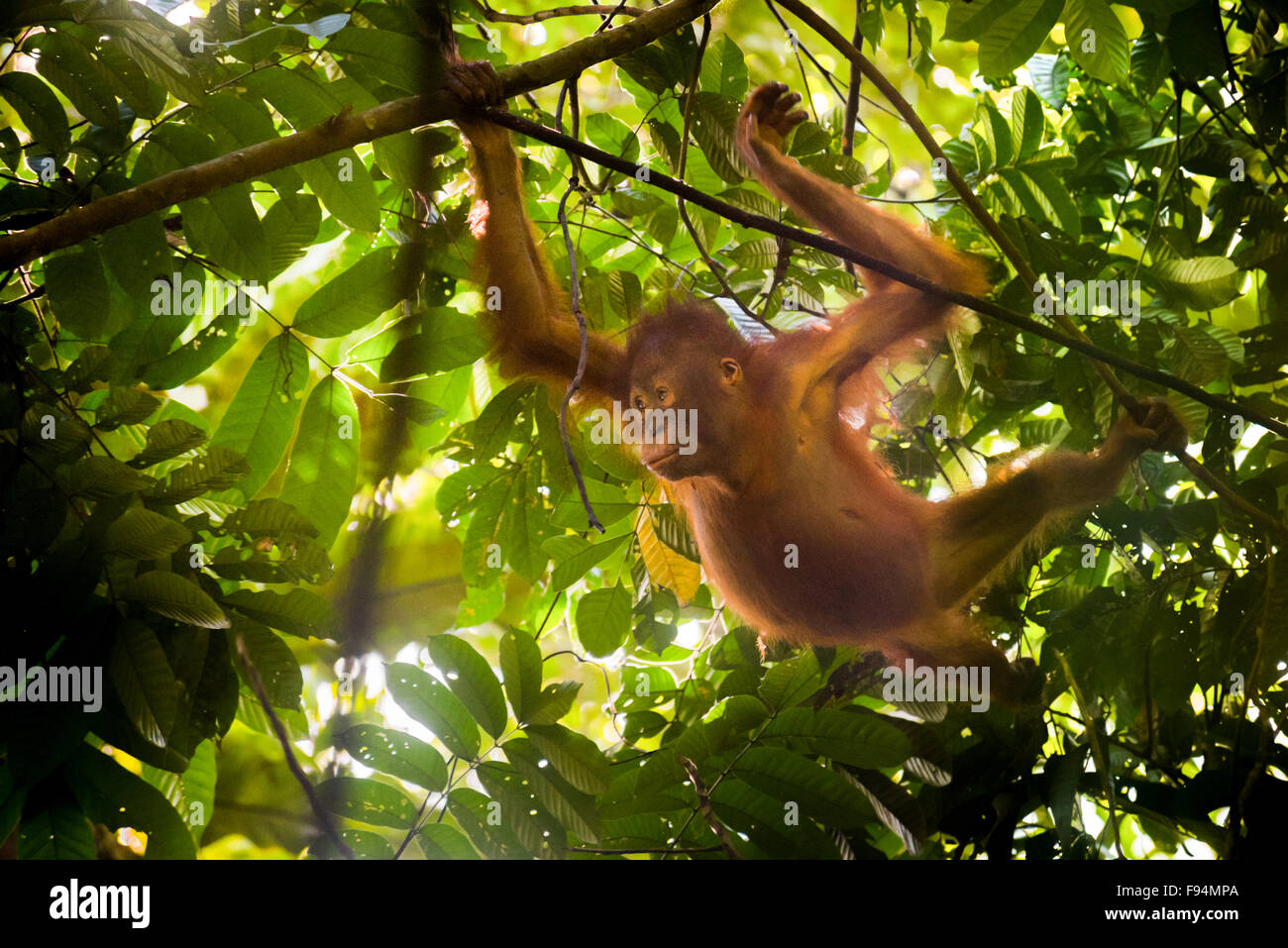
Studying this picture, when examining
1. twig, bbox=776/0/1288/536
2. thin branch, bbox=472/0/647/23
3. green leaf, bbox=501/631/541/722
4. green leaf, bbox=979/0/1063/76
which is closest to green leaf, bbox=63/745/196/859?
green leaf, bbox=501/631/541/722

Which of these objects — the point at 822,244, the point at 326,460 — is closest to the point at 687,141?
the point at 822,244

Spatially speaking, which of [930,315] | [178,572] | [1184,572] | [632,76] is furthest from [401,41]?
[1184,572]

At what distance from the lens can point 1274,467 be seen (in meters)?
2.86

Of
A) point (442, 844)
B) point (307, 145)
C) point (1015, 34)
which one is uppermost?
point (1015, 34)

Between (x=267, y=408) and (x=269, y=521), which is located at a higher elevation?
(x=267, y=408)

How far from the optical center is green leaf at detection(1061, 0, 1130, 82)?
9.01 ft

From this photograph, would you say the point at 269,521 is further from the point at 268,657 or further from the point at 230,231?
the point at 230,231

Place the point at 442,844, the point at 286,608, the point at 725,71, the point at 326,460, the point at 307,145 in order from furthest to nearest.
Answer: the point at 725,71, the point at 326,460, the point at 442,844, the point at 286,608, the point at 307,145

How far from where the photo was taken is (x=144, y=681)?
2.05 metres

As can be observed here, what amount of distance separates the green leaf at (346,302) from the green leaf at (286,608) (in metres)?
0.71

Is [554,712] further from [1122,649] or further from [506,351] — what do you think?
[1122,649]

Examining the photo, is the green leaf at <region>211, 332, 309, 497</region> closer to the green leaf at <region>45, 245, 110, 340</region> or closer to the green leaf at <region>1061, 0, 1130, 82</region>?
the green leaf at <region>45, 245, 110, 340</region>

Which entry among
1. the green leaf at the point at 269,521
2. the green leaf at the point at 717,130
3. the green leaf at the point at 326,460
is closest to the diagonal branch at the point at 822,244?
the green leaf at the point at 717,130

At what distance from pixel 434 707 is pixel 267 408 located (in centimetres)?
90
